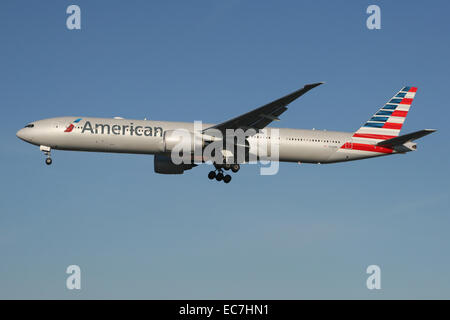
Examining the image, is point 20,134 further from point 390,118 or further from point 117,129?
point 390,118

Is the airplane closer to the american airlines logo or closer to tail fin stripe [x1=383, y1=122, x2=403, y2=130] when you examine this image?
the american airlines logo

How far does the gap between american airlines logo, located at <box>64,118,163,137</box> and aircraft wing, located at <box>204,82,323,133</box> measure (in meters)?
4.29

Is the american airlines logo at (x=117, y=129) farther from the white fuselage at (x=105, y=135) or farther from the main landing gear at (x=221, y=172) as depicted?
the main landing gear at (x=221, y=172)

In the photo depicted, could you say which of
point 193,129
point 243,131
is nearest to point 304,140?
point 243,131

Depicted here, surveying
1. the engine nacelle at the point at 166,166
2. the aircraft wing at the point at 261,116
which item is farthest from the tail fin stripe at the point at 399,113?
the engine nacelle at the point at 166,166

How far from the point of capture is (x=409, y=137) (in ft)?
134

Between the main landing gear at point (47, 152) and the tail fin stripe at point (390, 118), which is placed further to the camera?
the tail fin stripe at point (390, 118)

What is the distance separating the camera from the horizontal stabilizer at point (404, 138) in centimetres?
3878

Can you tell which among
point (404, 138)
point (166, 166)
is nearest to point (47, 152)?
point (166, 166)

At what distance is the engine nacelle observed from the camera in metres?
44.6

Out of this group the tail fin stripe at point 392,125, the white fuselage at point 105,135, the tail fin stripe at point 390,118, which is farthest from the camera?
the tail fin stripe at point 392,125

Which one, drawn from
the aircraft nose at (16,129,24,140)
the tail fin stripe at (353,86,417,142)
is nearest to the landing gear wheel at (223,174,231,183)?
the tail fin stripe at (353,86,417,142)

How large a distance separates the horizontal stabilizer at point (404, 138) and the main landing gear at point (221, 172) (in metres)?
11.1
